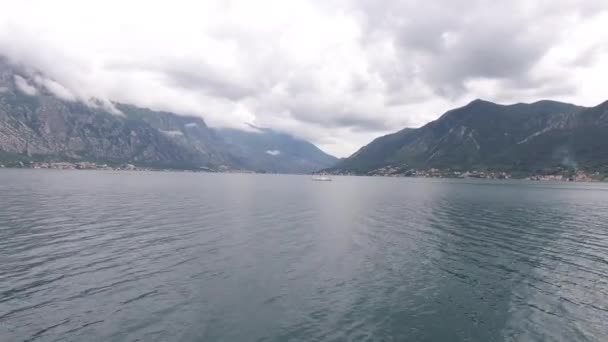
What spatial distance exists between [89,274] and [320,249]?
28.2m

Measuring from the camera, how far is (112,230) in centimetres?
5691

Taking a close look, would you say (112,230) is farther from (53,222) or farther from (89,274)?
(89,274)

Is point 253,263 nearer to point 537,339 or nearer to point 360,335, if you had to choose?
point 360,335

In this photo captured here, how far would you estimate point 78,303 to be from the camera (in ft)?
89.8

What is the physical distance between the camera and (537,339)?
23.6 meters

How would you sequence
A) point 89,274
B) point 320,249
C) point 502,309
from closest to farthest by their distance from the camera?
point 502,309 → point 89,274 → point 320,249

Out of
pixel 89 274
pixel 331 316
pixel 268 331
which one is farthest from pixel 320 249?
pixel 89 274

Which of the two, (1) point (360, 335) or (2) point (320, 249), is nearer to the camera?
(1) point (360, 335)

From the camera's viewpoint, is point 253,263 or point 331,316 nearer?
point 331,316

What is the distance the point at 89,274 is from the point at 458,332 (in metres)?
34.9

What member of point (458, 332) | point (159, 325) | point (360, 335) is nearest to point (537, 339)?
point (458, 332)

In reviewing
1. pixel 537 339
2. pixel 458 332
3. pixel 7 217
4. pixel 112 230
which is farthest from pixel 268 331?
pixel 7 217

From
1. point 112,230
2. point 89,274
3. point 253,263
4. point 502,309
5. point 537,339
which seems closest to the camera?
point 537,339

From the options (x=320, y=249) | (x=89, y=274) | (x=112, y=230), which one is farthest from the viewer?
(x=112, y=230)
